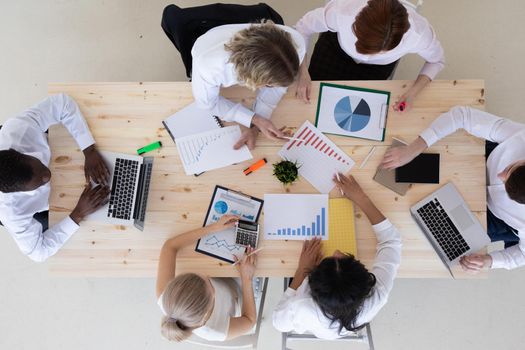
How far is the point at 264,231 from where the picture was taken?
155 cm

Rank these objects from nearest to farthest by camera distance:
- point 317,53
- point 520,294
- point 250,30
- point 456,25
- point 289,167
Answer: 1. point 250,30
2. point 289,167
3. point 317,53
4. point 520,294
5. point 456,25

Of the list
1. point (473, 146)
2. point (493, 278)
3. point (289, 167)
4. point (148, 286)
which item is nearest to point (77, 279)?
point (148, 286)

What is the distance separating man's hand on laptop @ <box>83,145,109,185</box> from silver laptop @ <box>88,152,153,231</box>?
0.02m

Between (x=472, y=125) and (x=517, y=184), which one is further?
(x=472, y=125)

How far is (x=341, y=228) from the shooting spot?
1538 millimetres

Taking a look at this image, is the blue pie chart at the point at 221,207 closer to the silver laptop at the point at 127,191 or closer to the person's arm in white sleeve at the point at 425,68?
the silver laptop at the point at 127,191

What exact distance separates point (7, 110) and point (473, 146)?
281 cm

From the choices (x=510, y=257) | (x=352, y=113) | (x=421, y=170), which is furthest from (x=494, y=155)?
(x=352, y=113)

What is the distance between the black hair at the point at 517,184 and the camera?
1.29 m

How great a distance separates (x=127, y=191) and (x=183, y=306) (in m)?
0.57

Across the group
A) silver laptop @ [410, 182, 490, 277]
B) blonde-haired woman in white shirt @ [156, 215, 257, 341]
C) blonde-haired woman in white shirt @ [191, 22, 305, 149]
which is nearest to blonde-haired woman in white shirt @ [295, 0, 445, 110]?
blonde-haired woman in white shirt @ [191, 22, 305, 149]

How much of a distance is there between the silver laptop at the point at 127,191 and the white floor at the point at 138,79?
0.91m

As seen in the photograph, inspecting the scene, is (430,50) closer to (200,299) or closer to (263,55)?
(263,55)

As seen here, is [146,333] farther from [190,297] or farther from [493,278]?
[493,278]
